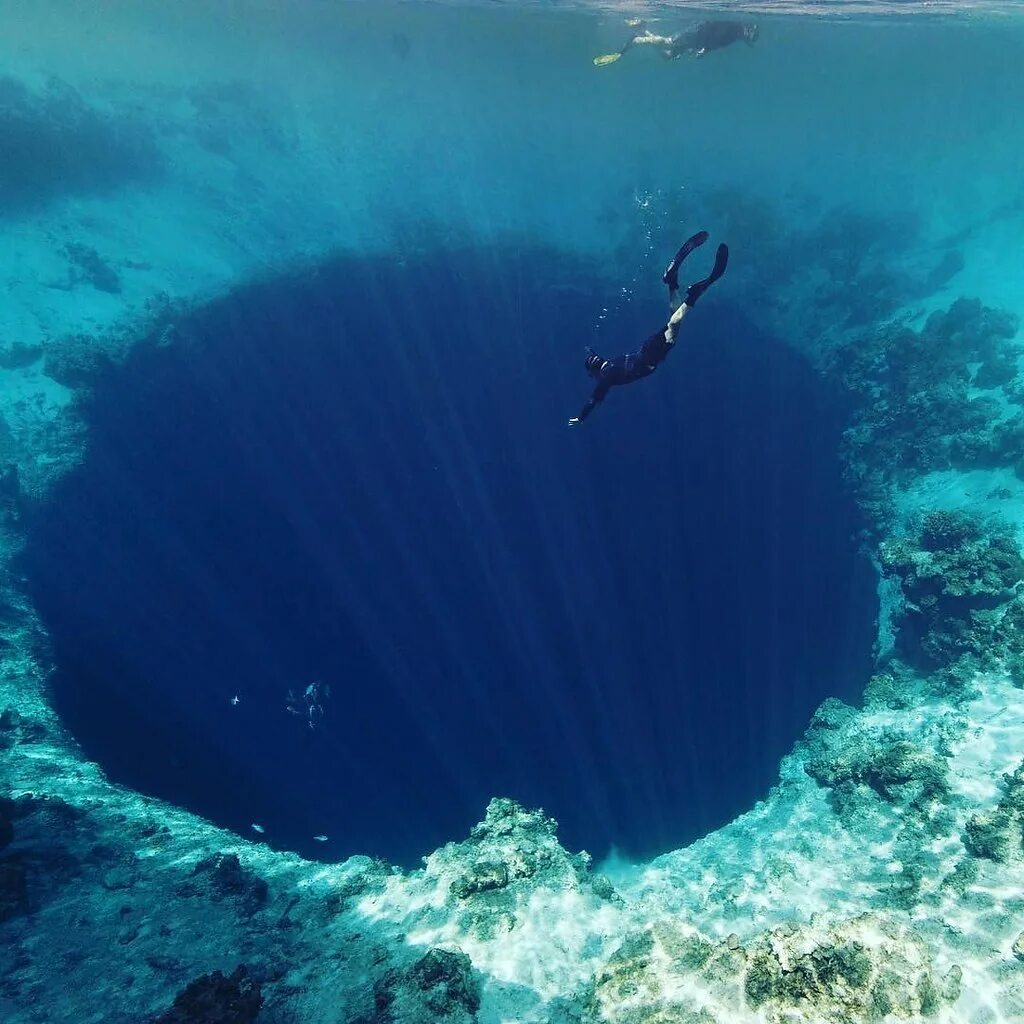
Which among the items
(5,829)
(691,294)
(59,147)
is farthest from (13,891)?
(59,147)

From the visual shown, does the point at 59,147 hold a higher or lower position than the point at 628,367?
higher

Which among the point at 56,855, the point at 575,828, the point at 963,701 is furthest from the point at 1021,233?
the point at 56,855

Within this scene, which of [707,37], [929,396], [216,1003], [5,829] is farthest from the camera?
[707,37]

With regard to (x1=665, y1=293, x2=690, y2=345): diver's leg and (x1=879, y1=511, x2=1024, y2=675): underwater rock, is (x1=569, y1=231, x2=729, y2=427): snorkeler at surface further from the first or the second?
(x1=879, y1=511, x2=1024, y2=675): underwater rock

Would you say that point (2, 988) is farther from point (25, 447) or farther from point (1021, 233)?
point (1021, 233)

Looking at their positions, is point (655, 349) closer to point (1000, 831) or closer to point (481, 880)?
point (481, 880)

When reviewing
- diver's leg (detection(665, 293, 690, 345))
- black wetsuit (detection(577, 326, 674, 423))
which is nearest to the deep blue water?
black wetsuit (detection(577, 326, 674, 423))
